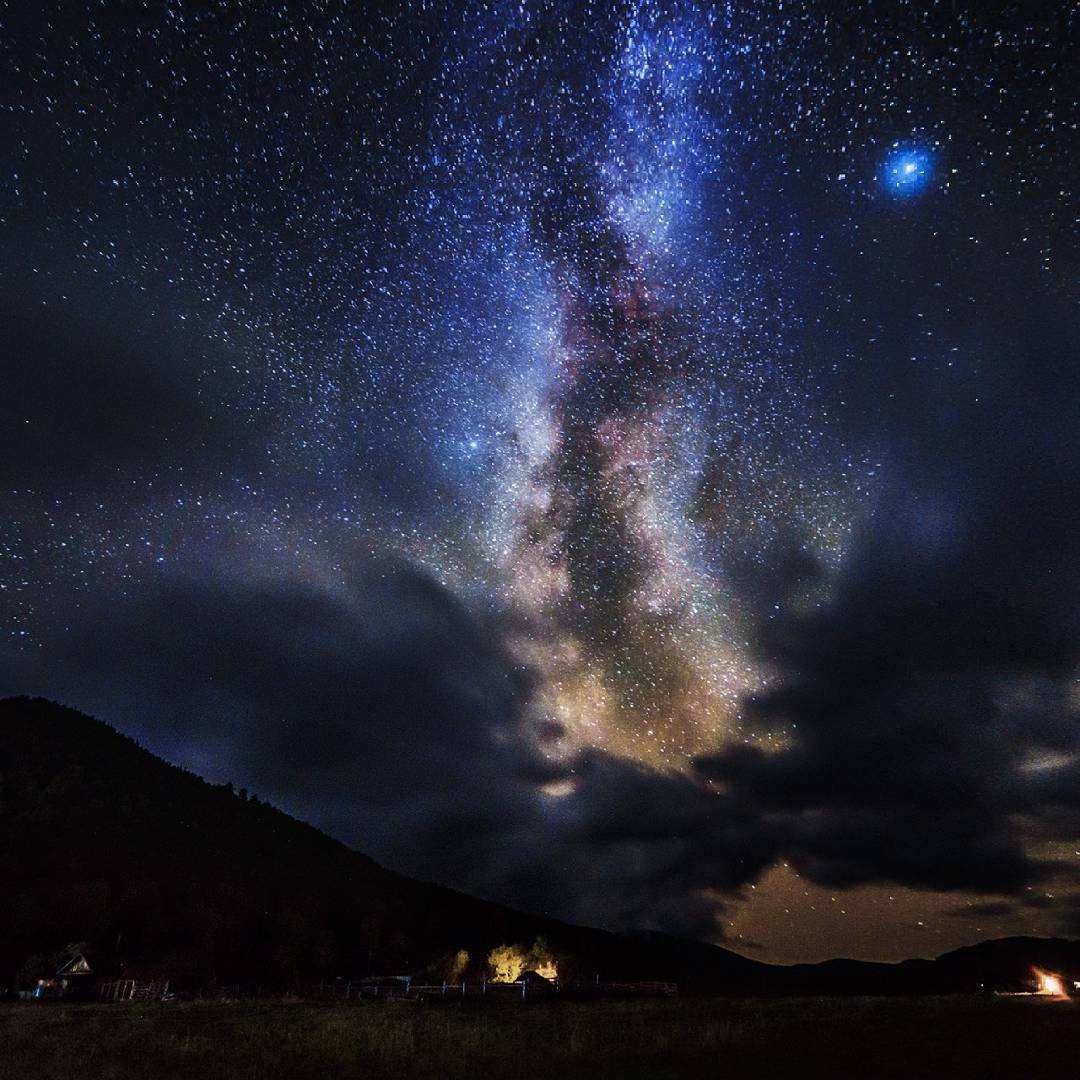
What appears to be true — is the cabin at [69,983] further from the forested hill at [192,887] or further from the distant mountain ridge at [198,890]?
the forested hill at [192,887]

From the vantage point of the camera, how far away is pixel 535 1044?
2136 centimetres

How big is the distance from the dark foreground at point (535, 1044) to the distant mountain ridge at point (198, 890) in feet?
187

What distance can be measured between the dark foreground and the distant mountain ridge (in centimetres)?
5691

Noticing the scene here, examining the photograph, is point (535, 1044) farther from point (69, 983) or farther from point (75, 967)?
point (75, 967)

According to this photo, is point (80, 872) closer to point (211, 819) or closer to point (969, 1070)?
point (211, 819)

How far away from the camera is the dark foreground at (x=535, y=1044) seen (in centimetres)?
1728

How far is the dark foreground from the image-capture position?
1728 centimetres

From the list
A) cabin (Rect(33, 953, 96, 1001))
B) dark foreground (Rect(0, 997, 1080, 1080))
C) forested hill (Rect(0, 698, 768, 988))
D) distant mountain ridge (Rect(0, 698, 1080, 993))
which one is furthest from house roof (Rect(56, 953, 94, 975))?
dark foreground (Rect(0, 997, 1080, 1080))

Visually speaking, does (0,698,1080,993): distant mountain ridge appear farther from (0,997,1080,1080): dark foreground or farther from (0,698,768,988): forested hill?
(0,997,1080,1080): dark foreground

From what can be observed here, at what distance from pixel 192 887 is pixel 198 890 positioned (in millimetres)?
1227

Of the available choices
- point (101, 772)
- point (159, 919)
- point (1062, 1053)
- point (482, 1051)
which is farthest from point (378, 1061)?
point (101, 772)

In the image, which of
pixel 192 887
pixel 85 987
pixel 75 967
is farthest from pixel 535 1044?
pixel 192 887

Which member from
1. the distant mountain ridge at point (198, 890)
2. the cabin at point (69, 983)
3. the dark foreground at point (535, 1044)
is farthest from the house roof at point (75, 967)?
the dark foreground at point (535, 1044)

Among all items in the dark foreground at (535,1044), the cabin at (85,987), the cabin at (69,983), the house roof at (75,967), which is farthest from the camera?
the house roof at (75,967)
